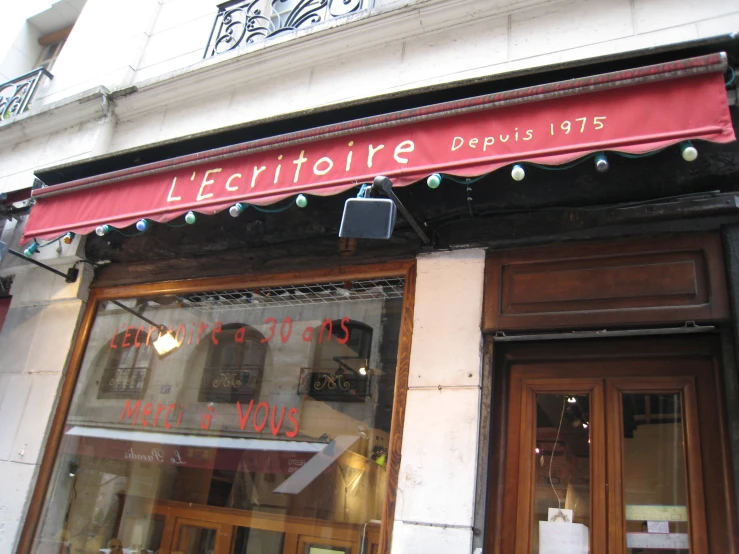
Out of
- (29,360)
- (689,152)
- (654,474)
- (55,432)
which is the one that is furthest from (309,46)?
(654,474)

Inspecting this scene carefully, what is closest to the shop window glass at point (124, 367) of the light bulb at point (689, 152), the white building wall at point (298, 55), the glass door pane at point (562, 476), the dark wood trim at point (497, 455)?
the white building wall at point (298, 55)

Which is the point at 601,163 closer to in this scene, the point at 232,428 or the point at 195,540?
A: the point at 232,428

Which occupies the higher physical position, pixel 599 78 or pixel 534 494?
pixel 599 78

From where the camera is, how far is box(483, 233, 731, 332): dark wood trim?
3010mm

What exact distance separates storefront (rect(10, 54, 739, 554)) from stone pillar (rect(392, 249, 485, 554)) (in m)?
0.03

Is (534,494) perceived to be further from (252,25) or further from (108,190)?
(252,25)

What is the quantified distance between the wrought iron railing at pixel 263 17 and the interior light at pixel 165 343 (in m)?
2.77

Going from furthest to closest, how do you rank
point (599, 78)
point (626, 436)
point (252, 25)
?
point (252, 25), point (626, 436), point (599, 78)

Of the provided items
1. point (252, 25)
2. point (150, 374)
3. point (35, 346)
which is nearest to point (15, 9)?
point (252, 25)

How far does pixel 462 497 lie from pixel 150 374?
3.00 meters

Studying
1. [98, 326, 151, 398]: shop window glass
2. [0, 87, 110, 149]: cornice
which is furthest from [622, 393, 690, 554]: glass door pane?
[0, 87, 110, 149]: cornice

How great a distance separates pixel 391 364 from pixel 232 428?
5.04ft

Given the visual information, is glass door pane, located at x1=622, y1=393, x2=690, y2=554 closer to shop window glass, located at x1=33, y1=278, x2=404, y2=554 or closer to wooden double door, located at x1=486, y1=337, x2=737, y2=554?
wooden double door, located at x1=486, y1=337, x2=737, y2=554

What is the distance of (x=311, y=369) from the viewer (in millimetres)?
4328
